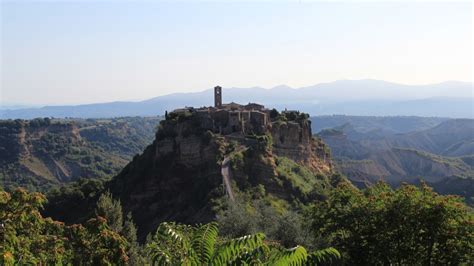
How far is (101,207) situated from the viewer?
32250 millimetres

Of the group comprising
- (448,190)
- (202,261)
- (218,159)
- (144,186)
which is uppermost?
(202,261)

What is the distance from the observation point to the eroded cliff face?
42.7m

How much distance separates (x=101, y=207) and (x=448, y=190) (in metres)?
62.6

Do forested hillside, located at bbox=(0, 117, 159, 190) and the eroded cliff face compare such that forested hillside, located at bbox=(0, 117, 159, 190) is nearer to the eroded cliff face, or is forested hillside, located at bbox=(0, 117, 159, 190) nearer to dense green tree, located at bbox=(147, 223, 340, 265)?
the eroded cliff face

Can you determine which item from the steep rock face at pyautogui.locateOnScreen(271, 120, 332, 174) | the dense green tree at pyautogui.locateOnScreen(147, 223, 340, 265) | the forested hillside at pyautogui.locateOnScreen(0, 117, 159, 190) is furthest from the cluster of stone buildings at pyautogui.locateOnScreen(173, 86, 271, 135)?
the forested hillside at pyautogui.locateOnScreen(0, 117, 159, 190)

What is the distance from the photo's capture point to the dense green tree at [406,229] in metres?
14.5

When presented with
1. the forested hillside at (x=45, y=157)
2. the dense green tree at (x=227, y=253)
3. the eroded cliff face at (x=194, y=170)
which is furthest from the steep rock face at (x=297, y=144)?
the forested hillside at (x=45, y=157)

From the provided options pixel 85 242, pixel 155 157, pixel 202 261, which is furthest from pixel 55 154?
pixel 202 261

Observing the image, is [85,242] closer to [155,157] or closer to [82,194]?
[155,157]

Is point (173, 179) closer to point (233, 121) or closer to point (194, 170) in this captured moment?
point (194, 170)

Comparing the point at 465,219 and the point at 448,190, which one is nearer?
the point at 465,219

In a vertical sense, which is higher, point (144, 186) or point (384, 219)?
point (384, 219)

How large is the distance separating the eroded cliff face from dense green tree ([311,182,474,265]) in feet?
74.6

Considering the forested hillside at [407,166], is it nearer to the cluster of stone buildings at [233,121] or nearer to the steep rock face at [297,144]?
the steep rock face at [297,144]
